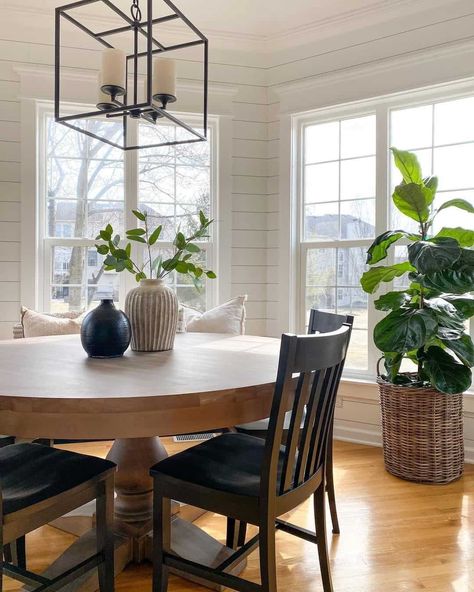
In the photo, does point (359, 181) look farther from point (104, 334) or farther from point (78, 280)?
point (104, 334)

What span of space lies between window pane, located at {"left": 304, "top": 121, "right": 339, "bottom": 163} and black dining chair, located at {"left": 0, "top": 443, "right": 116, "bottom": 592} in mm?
2941

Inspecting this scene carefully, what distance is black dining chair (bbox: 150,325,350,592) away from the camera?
4.33ft

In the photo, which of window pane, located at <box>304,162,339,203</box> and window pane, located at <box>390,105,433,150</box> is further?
window pane, located at <box>304,162,339,203</box>

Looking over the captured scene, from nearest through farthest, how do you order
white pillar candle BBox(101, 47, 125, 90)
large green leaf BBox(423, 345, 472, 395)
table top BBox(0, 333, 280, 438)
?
table top BBox(0, 333, 280, 438) < white pillar candle BBox(101, 47, 125, 90) < large green leaf BBox(423, 345, 472, 395)

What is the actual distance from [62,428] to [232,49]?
3.44 metres

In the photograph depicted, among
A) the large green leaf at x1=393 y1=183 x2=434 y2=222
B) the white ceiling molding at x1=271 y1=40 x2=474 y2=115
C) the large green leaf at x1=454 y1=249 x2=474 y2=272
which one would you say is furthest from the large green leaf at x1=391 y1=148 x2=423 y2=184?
the white ceiling molding at x1=271 y1=40 x2=474 y2=115


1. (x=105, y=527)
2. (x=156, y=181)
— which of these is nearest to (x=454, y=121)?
(x=156, y=181)

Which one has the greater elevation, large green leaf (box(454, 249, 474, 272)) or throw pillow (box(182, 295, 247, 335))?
large green leaf (box(454, 249, 474, 272))

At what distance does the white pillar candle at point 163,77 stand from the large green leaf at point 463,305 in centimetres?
186

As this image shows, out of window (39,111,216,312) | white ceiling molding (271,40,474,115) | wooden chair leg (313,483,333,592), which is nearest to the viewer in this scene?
→ wooden chair leg (313,483,333,592)

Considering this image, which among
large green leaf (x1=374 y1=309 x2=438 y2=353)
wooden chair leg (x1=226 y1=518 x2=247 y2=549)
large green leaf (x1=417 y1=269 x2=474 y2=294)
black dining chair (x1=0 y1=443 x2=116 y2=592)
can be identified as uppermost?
large green leaf (x1=417 y1=269 x2=474 y2=294)

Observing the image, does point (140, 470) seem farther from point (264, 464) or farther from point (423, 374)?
point (423, 374)

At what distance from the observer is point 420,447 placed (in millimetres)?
2711

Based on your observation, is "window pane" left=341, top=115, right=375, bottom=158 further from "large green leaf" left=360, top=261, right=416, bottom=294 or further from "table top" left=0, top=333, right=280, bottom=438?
"table top" left=0, top=333, right=280, bottom=438
